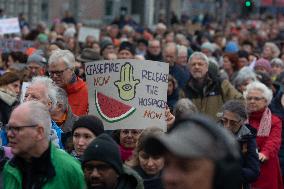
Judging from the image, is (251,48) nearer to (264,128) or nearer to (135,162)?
(264,128)

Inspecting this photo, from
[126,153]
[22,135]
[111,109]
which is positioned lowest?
[126,153]

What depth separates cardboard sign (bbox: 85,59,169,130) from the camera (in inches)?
312

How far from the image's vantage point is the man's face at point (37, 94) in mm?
7586

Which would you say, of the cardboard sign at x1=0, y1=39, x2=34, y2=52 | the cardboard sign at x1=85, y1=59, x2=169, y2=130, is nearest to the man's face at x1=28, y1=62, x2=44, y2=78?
the cardboard sign at x1=85, y1=59, x2=169, y2=130

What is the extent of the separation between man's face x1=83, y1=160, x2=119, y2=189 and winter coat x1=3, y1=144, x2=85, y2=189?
47 millimetres

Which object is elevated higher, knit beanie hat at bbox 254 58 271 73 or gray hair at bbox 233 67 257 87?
gray hair at bbox 233 67 257 87

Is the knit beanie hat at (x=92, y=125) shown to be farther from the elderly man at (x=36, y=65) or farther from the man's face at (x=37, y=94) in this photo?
the elderly man at (x=36, y=65)

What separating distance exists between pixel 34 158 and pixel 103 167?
385mm

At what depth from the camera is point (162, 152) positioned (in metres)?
3.28

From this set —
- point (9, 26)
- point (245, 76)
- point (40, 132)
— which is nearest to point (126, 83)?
Result: point (40, 132)

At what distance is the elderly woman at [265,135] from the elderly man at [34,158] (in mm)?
3795

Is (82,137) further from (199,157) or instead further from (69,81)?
(199,157)

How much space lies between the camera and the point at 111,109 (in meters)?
8.06

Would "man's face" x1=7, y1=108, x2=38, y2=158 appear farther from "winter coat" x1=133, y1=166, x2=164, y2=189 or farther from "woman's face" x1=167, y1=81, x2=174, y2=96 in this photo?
"woman's face" x1=167, y1=81, x2=174, y2=96
